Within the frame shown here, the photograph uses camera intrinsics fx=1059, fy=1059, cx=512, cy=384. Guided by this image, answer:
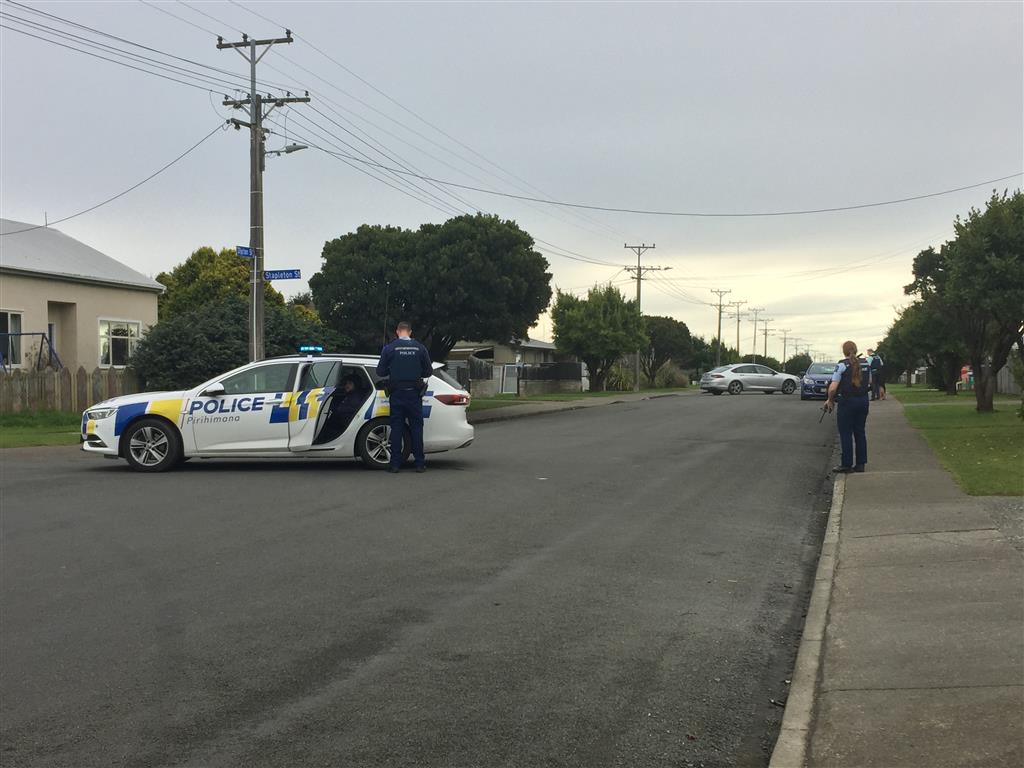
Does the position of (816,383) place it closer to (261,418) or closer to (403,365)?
(403,365)

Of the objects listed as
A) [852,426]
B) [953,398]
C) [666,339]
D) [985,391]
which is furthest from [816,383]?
[666,339]

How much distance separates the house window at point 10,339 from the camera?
28828mm

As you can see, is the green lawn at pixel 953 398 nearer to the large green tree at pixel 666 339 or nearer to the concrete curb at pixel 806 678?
the concrete curb at pixel 806 678

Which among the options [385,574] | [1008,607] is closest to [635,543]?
[385,574]

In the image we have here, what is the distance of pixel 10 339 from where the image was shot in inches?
1145

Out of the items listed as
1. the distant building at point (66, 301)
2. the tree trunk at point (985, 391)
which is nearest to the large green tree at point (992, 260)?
the tree trunk at point (985, 391)

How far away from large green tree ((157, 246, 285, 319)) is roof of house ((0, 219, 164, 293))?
16.6 m

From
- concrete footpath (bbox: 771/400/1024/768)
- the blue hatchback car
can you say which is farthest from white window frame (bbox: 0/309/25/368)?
the blue hatchback car

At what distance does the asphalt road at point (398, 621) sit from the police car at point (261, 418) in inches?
52.8

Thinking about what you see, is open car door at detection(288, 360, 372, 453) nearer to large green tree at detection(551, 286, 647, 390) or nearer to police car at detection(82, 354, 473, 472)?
police car at detection(82, 354, 473, 472)

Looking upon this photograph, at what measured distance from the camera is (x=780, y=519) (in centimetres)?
1036

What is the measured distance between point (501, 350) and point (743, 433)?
49.1 m

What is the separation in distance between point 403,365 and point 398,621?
7279mm

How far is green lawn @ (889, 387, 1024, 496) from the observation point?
1174cm
